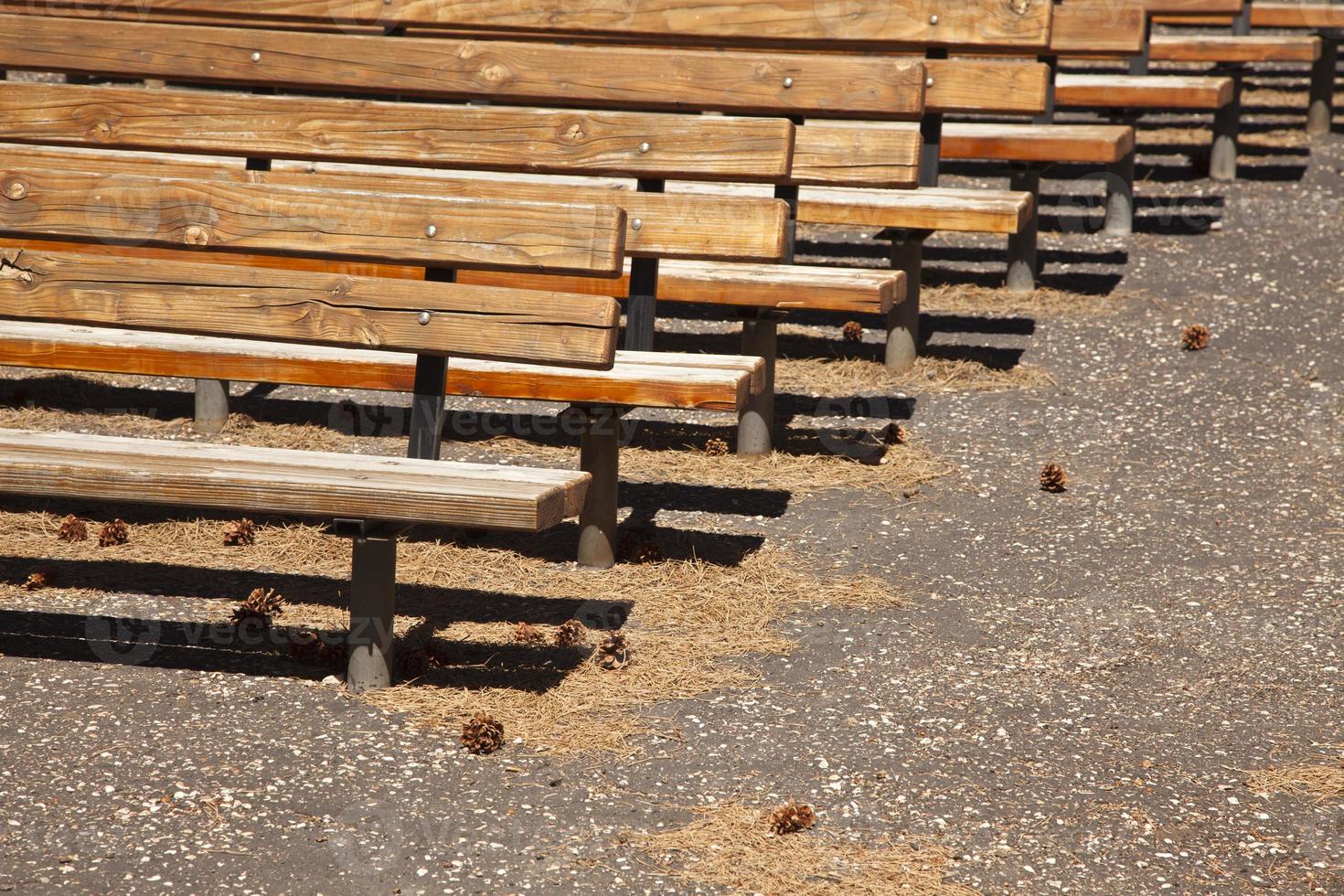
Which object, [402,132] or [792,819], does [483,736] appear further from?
[402,132]

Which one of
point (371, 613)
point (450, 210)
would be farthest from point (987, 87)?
point (371, 613)

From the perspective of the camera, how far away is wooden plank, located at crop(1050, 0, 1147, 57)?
22.9ft

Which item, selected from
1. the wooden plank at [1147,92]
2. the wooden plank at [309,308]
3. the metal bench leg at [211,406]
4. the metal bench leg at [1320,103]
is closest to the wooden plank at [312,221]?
the wooden plank at [309,308]

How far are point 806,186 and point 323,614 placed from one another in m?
3.03

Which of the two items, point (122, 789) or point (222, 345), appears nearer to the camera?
point (122, 789)

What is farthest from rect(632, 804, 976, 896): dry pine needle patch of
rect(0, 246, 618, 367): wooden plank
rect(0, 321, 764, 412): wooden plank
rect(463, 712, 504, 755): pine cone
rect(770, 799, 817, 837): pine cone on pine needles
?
rect(0, 321, 764, 412): wooden plank

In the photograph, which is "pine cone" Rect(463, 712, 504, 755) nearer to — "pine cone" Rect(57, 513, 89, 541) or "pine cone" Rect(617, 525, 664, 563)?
"pine cone" Rect(617, 525, 664, 563)

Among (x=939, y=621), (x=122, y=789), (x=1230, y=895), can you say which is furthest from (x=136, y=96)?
(x=1230, y=895)

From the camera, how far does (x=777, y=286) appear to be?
4793 millimetres

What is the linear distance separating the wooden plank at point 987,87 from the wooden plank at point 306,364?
7.42 feet

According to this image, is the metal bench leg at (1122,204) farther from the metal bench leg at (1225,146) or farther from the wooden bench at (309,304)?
the wooden bench at (309,304)

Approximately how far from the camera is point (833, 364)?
5938 millimetres

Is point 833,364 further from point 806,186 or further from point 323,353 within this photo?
point 323,353

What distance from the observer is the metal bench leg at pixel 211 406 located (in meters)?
5.13
